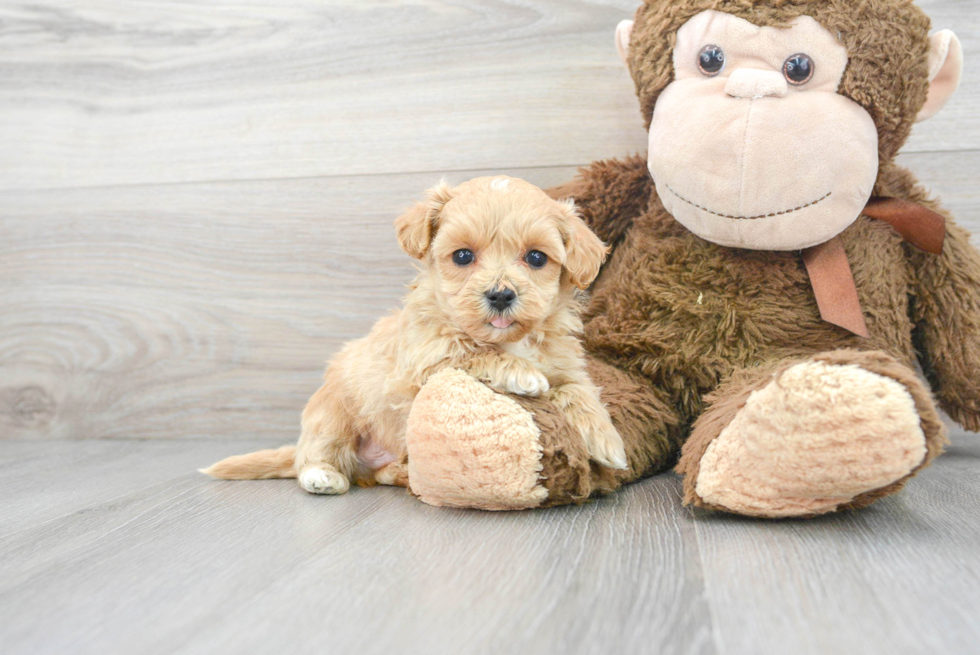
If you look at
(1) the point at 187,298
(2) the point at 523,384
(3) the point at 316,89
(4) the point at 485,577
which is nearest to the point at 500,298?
(2) the point at 523,384

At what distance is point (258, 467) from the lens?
4.29ft

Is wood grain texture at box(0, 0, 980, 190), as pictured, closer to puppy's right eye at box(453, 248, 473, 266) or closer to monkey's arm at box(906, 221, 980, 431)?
monkey's arm at box(906, 221, 980, 431)

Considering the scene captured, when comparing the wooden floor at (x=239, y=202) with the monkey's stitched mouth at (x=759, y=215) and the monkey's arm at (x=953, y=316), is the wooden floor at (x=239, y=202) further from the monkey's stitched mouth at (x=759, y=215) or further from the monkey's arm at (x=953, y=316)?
the monkey's stitched mouth at (x=759, y=215)

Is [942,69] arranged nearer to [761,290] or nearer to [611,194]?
[761,290]

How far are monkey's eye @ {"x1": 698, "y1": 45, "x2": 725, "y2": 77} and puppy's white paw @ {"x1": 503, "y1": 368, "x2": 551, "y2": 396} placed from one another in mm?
563

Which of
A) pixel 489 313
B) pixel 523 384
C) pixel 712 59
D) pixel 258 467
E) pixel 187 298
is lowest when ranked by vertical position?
pixel 258 467

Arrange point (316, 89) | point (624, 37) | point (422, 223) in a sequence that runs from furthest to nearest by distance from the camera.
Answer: point (316, 89) < point (624, 37) < point (422, 223)

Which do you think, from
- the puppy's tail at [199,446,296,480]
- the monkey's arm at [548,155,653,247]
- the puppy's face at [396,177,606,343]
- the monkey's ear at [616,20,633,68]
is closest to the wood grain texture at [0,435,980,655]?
the puppy's tail at [199,446,296,480]

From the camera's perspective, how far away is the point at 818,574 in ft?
2.51

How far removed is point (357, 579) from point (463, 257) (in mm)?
466

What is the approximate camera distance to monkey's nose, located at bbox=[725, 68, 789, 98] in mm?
1086

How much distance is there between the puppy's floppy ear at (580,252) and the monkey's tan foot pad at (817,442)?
29cm

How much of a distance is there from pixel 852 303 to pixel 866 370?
348 millimetres

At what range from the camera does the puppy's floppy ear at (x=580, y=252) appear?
107 cm
